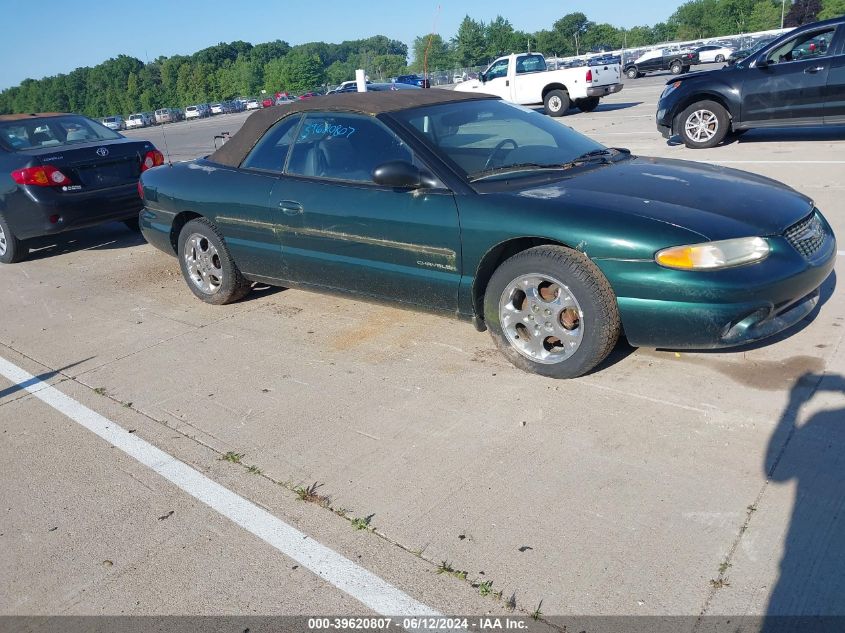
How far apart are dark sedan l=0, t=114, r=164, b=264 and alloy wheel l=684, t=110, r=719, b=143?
7.47 m

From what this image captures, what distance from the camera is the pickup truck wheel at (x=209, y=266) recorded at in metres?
5.64

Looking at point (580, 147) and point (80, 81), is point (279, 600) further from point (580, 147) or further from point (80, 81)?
point (80, 81)

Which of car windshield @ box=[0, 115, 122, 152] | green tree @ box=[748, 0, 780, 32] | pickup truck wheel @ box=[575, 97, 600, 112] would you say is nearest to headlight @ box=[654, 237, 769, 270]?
car windshield @ box=[0, 115, 122, 152]

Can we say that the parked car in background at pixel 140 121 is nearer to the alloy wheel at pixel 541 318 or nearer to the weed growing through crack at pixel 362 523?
the alloy wheel at pixel 541 318

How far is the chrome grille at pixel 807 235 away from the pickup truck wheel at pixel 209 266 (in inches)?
149

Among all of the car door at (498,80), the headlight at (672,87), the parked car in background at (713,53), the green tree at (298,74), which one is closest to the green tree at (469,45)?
the green tree at (298,74)

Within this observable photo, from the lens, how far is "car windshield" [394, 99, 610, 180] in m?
4.44

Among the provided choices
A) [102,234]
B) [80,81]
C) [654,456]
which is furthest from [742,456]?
[80,81]

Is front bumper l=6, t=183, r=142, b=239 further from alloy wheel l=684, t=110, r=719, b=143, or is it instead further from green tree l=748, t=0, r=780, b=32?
green tree l=748, t=0, r=780, b=32

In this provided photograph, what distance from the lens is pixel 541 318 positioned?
13.0 feet

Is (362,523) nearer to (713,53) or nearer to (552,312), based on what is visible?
(552,312)

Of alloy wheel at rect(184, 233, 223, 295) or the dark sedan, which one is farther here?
the dark sedan

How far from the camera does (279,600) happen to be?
262cm

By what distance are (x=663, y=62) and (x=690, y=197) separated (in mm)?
40165
